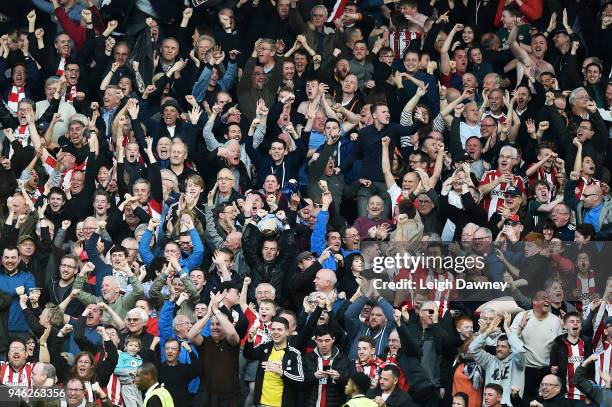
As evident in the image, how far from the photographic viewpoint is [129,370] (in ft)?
62.1

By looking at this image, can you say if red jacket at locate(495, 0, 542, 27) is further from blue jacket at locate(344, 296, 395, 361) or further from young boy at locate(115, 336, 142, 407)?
young boy at locate(115, 336, 142, 407)

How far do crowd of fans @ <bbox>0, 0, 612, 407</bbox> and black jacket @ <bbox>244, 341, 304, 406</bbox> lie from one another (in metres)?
0.02

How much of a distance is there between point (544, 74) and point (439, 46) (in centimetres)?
137

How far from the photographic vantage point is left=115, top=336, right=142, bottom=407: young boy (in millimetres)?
18875

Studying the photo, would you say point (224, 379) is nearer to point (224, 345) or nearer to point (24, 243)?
point (224, 345)

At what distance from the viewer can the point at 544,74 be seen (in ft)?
75.6

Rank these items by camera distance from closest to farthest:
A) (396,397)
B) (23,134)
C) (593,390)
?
1. (396,397)
2. (593,390)
3. (23,134)

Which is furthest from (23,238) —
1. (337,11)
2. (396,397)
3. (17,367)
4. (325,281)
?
(337,11)

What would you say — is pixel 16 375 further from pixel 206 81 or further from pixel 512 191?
pixel 512 191

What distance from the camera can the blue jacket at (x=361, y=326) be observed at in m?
19.2

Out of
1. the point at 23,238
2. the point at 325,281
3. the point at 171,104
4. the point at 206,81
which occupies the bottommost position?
the point at 325,281

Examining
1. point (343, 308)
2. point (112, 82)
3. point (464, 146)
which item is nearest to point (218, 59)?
point (112, 82)

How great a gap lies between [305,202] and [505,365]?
3.31 meters

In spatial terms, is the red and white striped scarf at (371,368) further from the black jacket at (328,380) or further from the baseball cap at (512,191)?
the baseball cap at (512,191)
